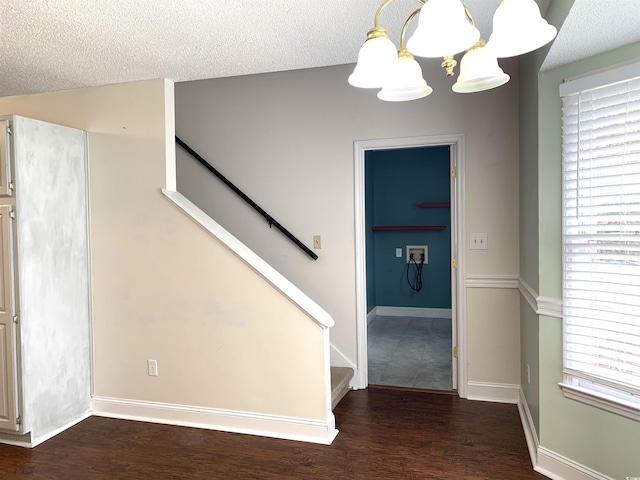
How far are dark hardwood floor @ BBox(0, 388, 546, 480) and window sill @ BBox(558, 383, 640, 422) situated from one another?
1.57 ft

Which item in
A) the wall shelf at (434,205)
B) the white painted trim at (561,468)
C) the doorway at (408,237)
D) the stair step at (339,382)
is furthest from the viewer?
the doorway at (408,237)

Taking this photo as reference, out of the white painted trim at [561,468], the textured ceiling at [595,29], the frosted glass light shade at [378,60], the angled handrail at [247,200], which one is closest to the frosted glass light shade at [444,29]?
the frosted glass light shade at [378,60]

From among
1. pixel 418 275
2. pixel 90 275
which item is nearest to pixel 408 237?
pixel 418 275

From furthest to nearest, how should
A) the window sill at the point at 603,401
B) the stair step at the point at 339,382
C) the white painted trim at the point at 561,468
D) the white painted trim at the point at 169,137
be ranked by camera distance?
the stair step at the point at 339,382 → the white painted trim at the point at 169,137 → the white painted trim at the point at 561,468 → the window sill at the point at 603,401

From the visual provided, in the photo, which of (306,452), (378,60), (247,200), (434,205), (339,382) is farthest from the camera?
(434,205)

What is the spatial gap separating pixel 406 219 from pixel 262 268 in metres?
3.69

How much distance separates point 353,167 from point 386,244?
9.34ft

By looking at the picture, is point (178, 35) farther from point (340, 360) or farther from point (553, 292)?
point (340, 360)

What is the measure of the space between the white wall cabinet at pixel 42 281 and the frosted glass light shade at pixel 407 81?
232 centimetres

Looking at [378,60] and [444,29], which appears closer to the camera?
[444,29]

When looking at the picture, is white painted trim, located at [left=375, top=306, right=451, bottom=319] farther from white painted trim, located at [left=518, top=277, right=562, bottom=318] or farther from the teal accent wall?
white painted trim, located at [left=518, top=277, right=562, bottom=318]

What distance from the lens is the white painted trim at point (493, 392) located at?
318 cm

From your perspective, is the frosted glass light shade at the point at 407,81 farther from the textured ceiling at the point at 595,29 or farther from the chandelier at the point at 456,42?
the textured ceiling at the point at 595,29

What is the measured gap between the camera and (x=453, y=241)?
11.1 feet
